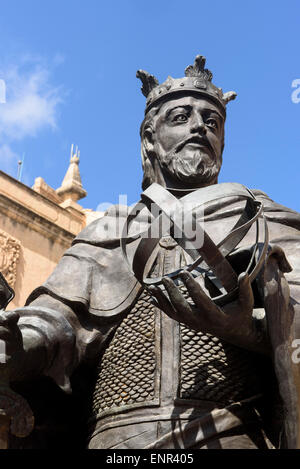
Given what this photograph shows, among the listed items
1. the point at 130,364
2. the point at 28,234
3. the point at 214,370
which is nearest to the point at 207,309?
the point at 214,370

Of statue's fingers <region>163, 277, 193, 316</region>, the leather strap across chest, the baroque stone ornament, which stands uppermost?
the baroque stone ornament

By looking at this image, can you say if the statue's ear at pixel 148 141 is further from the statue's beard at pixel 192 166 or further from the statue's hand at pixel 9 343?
the statue's hand at pixel 9 343

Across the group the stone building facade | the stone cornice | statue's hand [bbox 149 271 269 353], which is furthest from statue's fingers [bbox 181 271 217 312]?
the stone cornice

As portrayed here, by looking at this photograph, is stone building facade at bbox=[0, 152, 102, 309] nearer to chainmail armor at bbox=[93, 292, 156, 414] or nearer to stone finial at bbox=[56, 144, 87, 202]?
stone finial at bbox=[56, 144, 87, 202]

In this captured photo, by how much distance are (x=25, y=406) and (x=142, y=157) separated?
7.42ft

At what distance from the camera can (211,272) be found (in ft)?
13.3

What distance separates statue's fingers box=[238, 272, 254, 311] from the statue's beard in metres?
1.49

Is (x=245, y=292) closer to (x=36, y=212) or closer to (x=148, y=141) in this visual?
→ (x=148, y=141)

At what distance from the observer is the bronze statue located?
12.5 ft

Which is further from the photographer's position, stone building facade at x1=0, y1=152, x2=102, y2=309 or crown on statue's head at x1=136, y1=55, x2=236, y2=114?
stone building facade at x1=0, y1=152, x2=102, y2=309

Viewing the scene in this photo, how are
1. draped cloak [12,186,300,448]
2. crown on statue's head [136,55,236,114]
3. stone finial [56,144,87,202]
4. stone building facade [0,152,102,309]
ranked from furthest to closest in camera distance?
stone finial [56,144,87,202]
stone building facade [0,152,102,309]
crown on statue's head [136,55,236,114]
draped cloak [12,186,300,448]

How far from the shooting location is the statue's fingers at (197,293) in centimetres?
361
